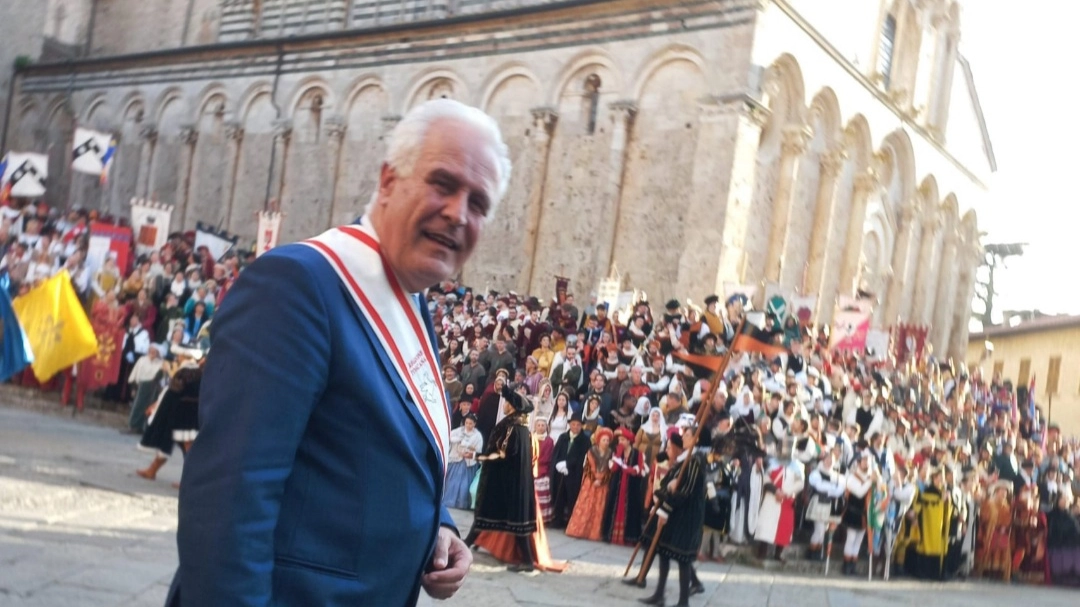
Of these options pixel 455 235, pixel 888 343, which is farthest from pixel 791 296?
pixel 455 235

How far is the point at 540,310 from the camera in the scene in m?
18.6

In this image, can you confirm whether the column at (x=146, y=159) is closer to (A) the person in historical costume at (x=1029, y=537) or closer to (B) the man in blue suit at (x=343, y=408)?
Answer: (A) the person in historical costume at (x=1029, y=537)

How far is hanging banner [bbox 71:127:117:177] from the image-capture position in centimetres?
2377

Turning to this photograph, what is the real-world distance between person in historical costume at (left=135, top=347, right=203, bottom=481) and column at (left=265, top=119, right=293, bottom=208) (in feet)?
58.4

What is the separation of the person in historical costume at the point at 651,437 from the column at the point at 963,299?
829 inches

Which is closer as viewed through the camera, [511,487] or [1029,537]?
[511,487]

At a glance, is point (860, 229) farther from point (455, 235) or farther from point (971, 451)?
point (455, 235)

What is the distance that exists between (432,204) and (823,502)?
11.7 metres

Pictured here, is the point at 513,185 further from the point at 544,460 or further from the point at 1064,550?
the point at 1064,550

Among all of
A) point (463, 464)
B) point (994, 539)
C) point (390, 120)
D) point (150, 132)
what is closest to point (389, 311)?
point (463, 464)

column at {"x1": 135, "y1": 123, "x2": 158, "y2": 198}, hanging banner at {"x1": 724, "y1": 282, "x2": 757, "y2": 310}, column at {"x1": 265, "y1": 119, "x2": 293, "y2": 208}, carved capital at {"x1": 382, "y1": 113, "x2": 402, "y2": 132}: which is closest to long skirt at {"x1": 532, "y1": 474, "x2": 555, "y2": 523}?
hanging banner at {"x1": 724, "y1": 282, "x2": 757, "y2": 310}

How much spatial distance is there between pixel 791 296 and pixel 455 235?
19616 millimetres

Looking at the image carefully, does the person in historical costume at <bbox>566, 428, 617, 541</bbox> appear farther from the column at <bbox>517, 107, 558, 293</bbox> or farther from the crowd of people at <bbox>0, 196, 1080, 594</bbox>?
the column at <bbox>517, 107, 558, 293</bbox>

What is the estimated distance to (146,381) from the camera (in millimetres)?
15125
